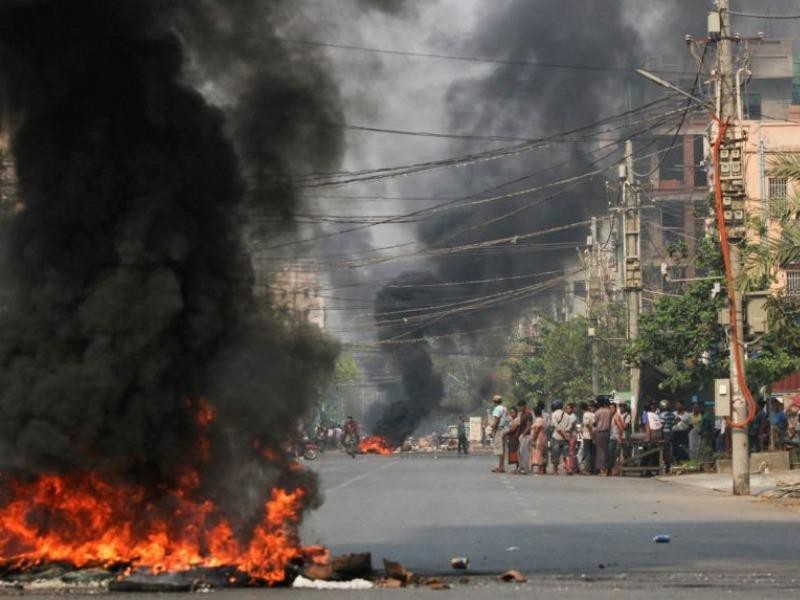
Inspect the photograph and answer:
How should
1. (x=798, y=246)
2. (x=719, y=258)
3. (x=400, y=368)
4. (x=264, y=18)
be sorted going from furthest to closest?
1. (x=400, y=368)
2. (x=719, y=258)
3. (x=798, y=246)
4. (x=264, y=18)

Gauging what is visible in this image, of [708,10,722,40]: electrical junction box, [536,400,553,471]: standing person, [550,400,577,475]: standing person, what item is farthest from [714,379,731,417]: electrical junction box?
[550,400,577,475]: standing person

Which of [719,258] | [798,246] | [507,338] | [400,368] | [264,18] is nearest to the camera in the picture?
[264,18]

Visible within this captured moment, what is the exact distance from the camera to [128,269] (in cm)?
1182

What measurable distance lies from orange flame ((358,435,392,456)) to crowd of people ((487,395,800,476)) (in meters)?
31.9

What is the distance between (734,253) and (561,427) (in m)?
12.2

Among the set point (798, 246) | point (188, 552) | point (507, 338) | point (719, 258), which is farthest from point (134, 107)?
point (507, 338)

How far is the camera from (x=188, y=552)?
1152 cm

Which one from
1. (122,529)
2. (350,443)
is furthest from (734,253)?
(350,443)

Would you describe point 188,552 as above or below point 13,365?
below

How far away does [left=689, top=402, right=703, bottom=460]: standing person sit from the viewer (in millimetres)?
36344

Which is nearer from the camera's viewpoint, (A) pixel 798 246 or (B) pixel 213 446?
(B) pixel 213 446

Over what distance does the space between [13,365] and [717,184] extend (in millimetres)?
15716

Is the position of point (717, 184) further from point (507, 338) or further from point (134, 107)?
point (507, 338)

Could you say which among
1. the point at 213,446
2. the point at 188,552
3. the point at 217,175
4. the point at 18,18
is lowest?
the point at 188,552
